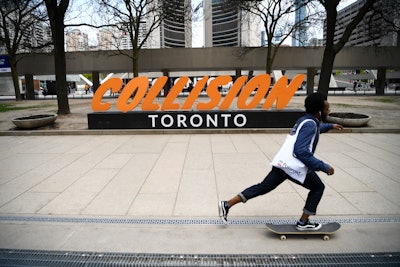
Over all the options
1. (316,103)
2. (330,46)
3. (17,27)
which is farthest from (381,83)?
(17,27)

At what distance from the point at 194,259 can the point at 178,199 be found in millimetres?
1780

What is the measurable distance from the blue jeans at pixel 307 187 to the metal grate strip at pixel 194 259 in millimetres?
594

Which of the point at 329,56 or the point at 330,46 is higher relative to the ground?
the point at 330,46

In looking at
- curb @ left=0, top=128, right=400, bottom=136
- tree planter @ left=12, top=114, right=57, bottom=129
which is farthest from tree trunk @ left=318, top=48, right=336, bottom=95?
tree planter @ left=12, top=114, right=57, bottom=129

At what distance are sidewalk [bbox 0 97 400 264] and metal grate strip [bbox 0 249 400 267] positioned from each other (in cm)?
14

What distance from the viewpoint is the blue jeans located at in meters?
3.40

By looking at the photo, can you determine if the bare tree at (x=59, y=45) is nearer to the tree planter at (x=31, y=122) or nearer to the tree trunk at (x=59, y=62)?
the tree trunk at (x=59, y=62)

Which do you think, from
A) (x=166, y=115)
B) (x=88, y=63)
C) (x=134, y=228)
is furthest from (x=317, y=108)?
(x=88, y=63)

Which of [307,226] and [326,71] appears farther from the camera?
[326,71]

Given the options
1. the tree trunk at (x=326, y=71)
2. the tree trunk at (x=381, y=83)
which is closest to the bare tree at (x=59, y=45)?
the tree trunk at (x=326, y=71)

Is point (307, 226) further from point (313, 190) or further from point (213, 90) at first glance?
point (213, 90)

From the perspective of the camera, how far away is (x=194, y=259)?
317 cm

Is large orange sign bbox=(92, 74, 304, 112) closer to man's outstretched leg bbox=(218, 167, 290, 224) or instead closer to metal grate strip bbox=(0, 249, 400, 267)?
man's outstretched leg bbox=(218, 167, 290, 224)

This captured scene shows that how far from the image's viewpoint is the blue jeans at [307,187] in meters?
3.40
